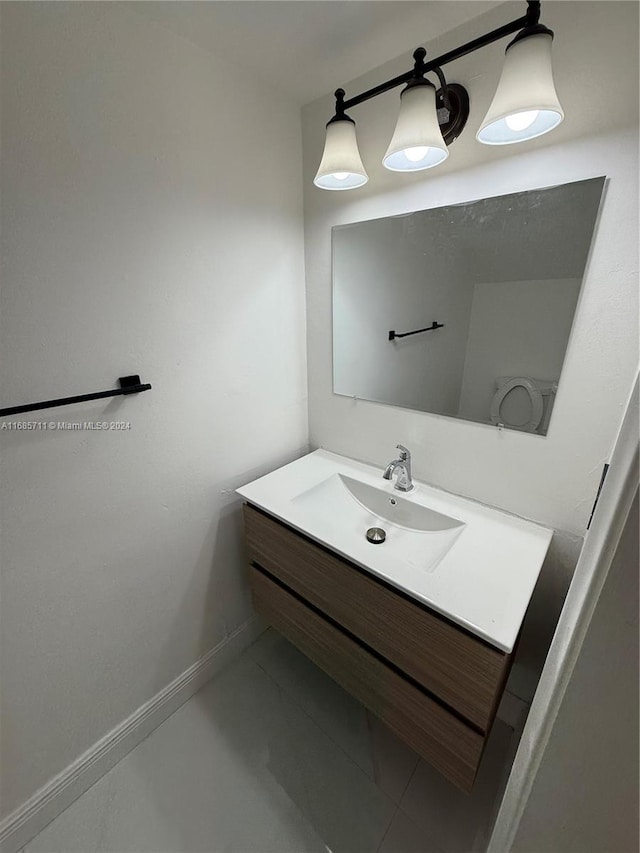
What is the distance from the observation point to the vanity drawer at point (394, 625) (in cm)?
78

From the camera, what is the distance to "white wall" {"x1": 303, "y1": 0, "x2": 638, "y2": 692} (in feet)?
2.52

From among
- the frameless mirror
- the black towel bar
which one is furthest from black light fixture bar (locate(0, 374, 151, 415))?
the black towel bar

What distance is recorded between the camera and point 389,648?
936 millimetres

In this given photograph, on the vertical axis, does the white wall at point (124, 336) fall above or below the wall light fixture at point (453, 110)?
below

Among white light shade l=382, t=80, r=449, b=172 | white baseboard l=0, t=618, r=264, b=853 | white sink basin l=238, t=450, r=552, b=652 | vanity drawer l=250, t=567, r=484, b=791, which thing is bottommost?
white baseboard l=0, t=618, r=264, b=853

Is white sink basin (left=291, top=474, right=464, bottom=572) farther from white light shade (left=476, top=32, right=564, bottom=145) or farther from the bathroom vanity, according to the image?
white light shade (left=476, top=32, right=564, bottom=145)

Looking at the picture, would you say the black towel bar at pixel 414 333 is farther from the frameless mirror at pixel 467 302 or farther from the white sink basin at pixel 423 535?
the white sink basin at pixel 423 535

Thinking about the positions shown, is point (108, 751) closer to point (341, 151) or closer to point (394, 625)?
point (394, 625)

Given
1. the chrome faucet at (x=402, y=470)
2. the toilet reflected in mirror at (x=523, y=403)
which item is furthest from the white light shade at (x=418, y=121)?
the chrome faucet at (x=402, y=470)

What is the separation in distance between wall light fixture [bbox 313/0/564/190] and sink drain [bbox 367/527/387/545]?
106 cm

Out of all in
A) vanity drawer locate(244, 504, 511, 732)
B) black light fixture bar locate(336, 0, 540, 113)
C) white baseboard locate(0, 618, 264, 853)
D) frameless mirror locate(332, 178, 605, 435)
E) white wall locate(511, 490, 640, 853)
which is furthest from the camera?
white baseboard locate(0, 618, 264, 853)

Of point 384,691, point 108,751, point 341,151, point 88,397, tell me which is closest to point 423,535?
point 384,691

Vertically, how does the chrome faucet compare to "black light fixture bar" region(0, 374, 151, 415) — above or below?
below

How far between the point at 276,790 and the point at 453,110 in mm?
2085
